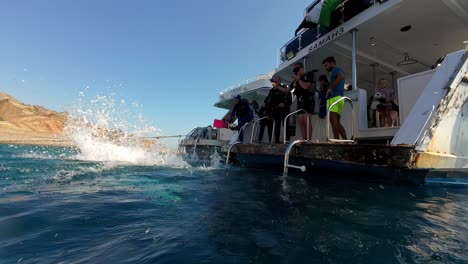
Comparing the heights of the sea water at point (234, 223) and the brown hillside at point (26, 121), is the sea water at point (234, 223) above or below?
below

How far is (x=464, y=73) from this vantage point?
3.50m

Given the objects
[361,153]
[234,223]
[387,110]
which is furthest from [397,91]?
[234,223]

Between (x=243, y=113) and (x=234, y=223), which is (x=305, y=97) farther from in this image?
(x=234, y=223)

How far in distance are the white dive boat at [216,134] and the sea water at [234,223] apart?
26.4 ft

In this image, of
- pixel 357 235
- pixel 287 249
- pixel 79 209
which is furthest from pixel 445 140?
pixel 79 209

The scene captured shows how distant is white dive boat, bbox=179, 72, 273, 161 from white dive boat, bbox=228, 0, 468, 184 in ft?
10.9

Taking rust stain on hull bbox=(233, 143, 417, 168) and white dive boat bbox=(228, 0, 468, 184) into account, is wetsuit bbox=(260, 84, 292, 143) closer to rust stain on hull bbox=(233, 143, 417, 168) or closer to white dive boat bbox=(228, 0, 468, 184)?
white dive boat bbox=(228, 0, 468, 184)

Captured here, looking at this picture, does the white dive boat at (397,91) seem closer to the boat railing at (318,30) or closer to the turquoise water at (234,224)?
the boat railing at (318,30)

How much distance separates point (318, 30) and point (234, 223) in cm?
716

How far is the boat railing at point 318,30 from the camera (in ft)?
21.6

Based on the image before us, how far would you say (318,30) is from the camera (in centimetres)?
782

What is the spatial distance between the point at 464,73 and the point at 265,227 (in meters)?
3.46

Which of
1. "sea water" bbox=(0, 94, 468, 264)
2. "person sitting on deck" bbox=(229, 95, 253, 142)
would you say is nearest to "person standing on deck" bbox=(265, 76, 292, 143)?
"person sitting on deck" bbox=(229, 95, 253, 142)

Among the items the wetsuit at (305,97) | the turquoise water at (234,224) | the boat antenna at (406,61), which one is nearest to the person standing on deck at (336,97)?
the wetsuit at (305,97)
